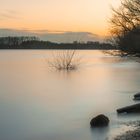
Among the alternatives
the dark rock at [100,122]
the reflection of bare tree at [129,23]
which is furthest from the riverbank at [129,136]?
the reflection of bare tree at [129,23]

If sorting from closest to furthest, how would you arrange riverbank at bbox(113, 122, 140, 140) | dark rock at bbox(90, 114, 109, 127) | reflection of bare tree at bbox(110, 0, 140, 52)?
riverbank at bbox(113, 122, 140, 140) < dark rock at bbox(90, 114, 109, 127) < reflection of bare tree at bbox(110, 0, 140, 52)

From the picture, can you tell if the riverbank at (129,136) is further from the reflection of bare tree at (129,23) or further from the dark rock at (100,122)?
the reflection of bare tree at (129,23)

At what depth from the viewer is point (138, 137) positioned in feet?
39.5

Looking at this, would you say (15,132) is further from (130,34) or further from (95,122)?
(130,34)

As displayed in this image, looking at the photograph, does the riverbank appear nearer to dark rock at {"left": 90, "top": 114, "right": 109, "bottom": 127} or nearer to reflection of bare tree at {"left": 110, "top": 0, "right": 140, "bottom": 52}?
dark rock at {"left": 90, "top": 114, "right": 109, "bottom": 127}

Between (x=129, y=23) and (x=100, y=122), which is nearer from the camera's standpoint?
(x=100, y=122)

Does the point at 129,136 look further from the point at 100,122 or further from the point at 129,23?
the point at 129,23

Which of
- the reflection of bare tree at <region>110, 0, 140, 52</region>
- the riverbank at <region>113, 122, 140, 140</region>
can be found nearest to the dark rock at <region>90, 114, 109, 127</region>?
the riverbank at <region>113, 122, 140, 140</region>

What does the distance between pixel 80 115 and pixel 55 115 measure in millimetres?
1146

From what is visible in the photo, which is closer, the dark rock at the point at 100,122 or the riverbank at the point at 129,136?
the riverbank at the point at 129,136

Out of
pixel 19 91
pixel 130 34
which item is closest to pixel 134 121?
pixel 130 34

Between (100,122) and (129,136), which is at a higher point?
(129,136)

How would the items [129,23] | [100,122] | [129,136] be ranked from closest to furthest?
[129,136] < [100,122] < [129,23]

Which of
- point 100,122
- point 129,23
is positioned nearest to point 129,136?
point 100,122
